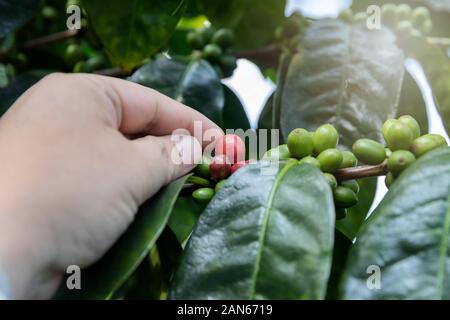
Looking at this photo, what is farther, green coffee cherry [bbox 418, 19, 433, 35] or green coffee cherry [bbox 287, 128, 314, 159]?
green coffee cherry [bbox 418, 19, 433, 35]

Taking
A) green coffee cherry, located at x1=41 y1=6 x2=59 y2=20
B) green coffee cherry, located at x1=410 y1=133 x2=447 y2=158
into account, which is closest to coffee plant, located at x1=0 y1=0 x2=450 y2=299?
A: green coffee cherry, located at x1=410 y1=133 x2=447 y2=158

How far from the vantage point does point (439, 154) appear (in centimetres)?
89

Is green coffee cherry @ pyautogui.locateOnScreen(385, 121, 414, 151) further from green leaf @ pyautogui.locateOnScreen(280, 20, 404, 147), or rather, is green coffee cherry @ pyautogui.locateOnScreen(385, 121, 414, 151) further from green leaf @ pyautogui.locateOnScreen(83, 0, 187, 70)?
green leaf @ pyautogui.locateOnScreen(83, 0, 187, 70)

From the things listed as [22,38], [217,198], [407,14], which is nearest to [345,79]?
[407,14]

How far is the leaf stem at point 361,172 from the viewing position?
3.13 ft

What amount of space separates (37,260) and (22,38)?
127 centimetres

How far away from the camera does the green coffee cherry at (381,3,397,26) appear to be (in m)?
1.60

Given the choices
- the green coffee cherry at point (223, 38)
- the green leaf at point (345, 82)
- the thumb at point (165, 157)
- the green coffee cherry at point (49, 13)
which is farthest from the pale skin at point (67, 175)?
the green coffee cherry at point (49, 13)

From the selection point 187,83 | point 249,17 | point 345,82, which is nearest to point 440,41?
point 345,82

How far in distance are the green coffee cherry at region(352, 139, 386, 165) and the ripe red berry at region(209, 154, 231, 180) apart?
19cm

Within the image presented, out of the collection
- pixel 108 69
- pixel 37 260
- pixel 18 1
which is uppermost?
pixel 18 1

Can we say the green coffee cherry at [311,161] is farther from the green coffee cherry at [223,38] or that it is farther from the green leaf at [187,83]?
the green coffee cherry at [223,38]

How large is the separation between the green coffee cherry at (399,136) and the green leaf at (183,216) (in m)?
0.47
